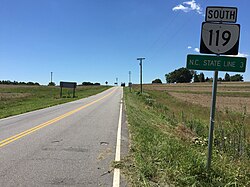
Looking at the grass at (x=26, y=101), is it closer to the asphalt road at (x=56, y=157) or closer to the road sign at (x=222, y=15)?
the asphalt road at (x=56, y=157)

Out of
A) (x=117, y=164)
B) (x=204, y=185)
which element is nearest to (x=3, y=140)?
(x=117, y=164)

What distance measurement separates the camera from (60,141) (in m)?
10.2

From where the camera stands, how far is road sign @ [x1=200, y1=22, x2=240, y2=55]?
18.2 feet

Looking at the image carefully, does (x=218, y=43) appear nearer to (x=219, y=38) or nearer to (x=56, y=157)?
(x=219, y=38)

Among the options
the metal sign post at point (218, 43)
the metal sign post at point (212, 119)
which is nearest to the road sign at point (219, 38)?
the metal sign post at point (218, 43)

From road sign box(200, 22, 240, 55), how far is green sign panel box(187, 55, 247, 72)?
0.12 m

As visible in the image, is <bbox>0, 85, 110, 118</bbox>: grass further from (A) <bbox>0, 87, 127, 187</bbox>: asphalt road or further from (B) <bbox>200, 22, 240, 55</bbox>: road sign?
(B) <bbox>200, 22, 240, 55</bbox>: road sign

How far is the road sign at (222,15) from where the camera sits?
5.69 meters

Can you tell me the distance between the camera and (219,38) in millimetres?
5613

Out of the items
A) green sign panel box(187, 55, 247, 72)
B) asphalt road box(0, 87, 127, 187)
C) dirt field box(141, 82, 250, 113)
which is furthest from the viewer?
dirt field box(141, 82, 250, 113)

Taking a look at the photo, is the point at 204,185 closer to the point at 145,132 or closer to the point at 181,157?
the point at 181,157

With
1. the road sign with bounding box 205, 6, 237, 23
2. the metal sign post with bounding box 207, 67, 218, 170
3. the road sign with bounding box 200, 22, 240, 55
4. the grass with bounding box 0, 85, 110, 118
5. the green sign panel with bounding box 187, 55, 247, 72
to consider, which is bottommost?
the grass with bounding box 0, 85, 110, 118

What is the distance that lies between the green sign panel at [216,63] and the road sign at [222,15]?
703 mm

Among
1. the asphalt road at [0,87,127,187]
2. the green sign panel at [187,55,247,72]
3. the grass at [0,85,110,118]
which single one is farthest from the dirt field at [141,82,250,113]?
the grass at [0,85,110,118]
